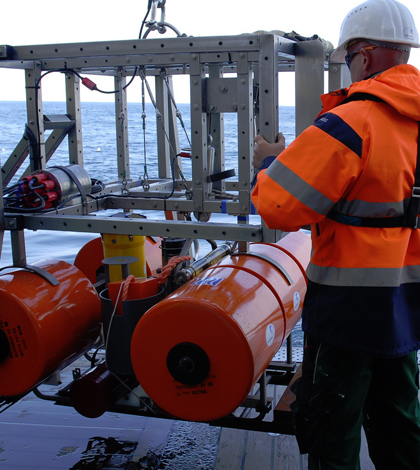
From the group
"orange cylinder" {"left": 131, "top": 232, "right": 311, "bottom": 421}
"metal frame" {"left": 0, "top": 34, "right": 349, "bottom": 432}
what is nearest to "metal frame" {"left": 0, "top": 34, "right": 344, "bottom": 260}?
"metal frame" {"left": 0, "top": 34, "right": 349, "bottom": 432}

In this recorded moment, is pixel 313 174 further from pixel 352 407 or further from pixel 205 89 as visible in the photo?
pixel 205 89

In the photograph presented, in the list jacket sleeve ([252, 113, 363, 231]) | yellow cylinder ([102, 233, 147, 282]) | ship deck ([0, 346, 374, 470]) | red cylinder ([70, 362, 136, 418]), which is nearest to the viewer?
jacket sleeve ([252, 113, 363, 231])

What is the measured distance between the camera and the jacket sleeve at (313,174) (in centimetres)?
161

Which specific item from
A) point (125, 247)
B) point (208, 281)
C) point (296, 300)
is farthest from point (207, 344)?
point (125, 247)

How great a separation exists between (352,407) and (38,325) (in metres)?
1.35

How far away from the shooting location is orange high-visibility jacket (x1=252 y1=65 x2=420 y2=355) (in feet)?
5.32

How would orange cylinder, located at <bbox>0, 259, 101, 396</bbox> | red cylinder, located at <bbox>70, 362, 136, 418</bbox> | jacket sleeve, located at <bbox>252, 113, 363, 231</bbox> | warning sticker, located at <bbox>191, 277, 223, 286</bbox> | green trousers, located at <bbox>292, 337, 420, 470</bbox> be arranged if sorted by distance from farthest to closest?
red cylinder, located at <bbox>70, 362, 136, 418</bbox> < orange cylinder, located at <bbox>0, 259, 101, 396</bbox> < warning sticker, located at <bbox>191, 277, 223, 286</bbox> < green trousers, located at <bbox>292, 337, 420, 470</bbox> < jacket sleeve, located at <bbox>252, 113, 363, 231</bbox>

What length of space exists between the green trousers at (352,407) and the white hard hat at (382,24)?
990mm

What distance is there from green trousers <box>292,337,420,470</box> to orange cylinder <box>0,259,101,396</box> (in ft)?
3.76

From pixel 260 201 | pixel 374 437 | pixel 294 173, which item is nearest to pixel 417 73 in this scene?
pixel 294 173

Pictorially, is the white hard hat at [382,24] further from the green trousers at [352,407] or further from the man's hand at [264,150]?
the green trousers at [352,407]

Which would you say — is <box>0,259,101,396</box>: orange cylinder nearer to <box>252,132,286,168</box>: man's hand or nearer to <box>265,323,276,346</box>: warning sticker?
<box>265,323,276,346</box>: warning sticker

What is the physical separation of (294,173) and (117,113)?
2.73 meters

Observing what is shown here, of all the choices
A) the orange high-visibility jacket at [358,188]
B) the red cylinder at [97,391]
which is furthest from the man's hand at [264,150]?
the red cylinder at [97,391]
